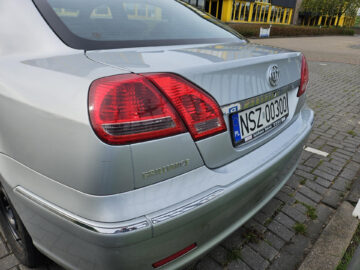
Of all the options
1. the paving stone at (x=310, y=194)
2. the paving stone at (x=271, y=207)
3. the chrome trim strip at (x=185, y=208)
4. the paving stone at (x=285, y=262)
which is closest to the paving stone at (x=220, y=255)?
the paving stone at (x=285, y=262)

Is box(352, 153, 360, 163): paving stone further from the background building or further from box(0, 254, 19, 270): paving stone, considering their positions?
the background building

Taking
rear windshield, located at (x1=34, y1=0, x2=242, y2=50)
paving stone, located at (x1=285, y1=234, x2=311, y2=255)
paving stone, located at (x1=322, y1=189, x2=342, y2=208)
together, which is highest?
rear windshield, located at (x1=34, y1=0, x2=242, y2=50)

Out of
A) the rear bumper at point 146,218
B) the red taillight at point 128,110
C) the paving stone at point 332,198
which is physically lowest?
the paving stone at point 332,198

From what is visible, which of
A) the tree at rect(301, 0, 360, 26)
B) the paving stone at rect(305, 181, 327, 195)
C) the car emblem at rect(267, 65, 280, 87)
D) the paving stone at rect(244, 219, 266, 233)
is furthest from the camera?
the tree at rect(301, 0, 360, 26)

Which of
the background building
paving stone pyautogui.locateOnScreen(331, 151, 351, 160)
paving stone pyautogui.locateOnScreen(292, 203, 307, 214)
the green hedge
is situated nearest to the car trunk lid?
paving stone pyautogui.locateOnScreen(292, 203, 307, 214)

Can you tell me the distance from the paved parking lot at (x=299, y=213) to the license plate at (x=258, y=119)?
833 mm

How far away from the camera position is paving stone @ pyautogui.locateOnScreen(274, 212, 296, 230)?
2.11 m

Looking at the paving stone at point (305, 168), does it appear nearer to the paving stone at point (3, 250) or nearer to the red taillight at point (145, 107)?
the red taillight at point (145, 107)

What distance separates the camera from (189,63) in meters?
1.21

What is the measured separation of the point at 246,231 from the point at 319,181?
1118 mm

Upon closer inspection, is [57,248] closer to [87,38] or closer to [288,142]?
[87,38]

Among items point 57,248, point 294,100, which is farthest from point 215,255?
point 294,100

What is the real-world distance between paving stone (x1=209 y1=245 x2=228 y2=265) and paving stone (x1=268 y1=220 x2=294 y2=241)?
1.44 ft

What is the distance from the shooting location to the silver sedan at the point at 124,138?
1.01 m
